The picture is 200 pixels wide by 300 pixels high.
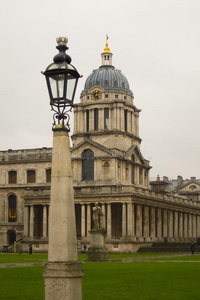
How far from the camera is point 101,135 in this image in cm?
10138

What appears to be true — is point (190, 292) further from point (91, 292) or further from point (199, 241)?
point (199, 241)

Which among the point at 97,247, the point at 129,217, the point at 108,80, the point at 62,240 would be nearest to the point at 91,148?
the point at 108,80

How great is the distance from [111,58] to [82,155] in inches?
759

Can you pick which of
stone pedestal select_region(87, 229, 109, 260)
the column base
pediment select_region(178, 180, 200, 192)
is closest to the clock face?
stone pedestal select_region(87, 229, 109, 260)

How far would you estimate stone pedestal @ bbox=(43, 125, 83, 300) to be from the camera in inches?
589

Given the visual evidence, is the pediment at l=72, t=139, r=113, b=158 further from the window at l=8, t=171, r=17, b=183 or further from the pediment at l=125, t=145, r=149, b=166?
the window at l=8, t=171, r=17, b=183

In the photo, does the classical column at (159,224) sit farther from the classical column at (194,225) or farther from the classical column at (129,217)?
the classical column at (194,225)

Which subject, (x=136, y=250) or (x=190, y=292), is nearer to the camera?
(x=190, y=292)

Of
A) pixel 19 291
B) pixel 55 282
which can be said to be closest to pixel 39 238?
pixel 19 291

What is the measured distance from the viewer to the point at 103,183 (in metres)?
96.4

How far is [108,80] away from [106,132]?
9217mm

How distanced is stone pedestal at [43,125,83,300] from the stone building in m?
71.1

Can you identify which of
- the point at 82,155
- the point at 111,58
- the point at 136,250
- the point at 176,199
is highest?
the point at 111,58

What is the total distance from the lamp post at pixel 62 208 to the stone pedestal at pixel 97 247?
1522 inches
